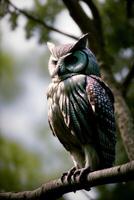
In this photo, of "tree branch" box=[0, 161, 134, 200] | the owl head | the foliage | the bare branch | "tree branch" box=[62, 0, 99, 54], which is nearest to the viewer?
"tree branch" box=[0, 161, 134, 200]

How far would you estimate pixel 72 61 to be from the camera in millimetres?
5551

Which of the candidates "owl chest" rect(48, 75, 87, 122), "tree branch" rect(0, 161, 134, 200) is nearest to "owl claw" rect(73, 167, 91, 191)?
"tree branch" rect(0, 161, 134, 200)

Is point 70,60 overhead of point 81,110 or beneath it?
overhead

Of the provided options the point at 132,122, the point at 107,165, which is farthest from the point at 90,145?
the point at 132,122

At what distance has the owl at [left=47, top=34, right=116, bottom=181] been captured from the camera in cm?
537

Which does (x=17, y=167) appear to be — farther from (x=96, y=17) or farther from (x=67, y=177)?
(x=67, y=177)

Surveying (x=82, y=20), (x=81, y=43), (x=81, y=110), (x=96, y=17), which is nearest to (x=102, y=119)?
(x=81, y=110)

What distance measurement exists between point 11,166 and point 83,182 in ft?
23.7

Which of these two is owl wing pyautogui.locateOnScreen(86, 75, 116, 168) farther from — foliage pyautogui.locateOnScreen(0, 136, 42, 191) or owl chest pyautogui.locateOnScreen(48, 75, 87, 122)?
foliage pyautogui.locateOnScreen(0, 136, 42, 191)

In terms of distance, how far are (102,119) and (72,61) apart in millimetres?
487

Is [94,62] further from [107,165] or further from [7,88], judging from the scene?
[7,88]

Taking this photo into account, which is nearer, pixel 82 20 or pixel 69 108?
pixel 69 108

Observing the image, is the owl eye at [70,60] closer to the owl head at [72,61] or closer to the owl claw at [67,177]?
the owl head at [72,61]

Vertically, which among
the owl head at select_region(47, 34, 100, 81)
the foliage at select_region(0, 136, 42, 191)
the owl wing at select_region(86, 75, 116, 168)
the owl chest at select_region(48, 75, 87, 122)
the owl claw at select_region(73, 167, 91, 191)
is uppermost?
the owl head at select_region(47, 34, 100, 81)
